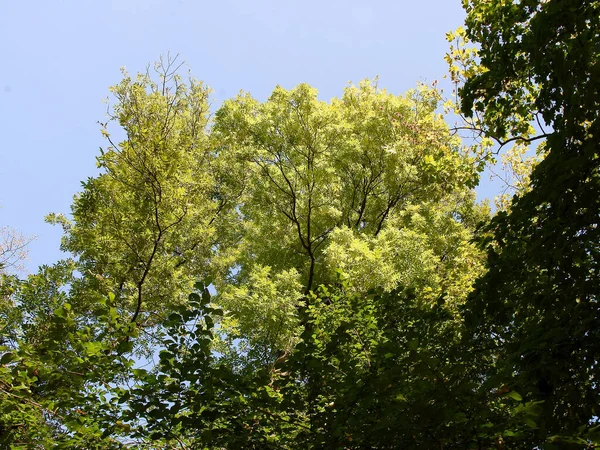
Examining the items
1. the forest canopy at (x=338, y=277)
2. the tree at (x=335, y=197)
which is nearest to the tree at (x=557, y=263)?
the forest canopy at (x=338, y=277)

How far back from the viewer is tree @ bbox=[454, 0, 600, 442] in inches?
142

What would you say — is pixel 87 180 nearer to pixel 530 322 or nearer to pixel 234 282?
pixel 234 282

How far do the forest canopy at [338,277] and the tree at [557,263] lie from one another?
1.0 inches

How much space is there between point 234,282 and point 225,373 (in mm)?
12879

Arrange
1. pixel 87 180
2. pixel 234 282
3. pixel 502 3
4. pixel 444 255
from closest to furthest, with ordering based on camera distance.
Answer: pixel 502 3 → pixel 87 180 → pixel 444 255 → pixel 234 282

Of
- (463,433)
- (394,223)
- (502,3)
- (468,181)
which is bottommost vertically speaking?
(463,433)

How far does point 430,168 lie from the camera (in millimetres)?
8344

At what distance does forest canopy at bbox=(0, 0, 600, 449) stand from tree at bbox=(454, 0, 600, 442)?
3 centimetres

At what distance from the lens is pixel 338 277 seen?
5.64 meters

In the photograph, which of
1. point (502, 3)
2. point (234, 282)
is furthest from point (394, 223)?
point (502, 3)

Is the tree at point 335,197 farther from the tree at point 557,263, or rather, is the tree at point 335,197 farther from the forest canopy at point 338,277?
the tree at point 557,263

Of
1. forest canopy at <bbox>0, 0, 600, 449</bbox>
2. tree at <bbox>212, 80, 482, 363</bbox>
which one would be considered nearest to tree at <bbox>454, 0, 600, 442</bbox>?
forest canopy at <bbox>0, 0, 600, 449</bbox>

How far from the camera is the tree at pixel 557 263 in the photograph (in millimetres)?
3610

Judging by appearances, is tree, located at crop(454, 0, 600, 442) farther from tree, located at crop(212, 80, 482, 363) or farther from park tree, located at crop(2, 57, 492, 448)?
tree, located at crop(212, 80, 482, 363)
